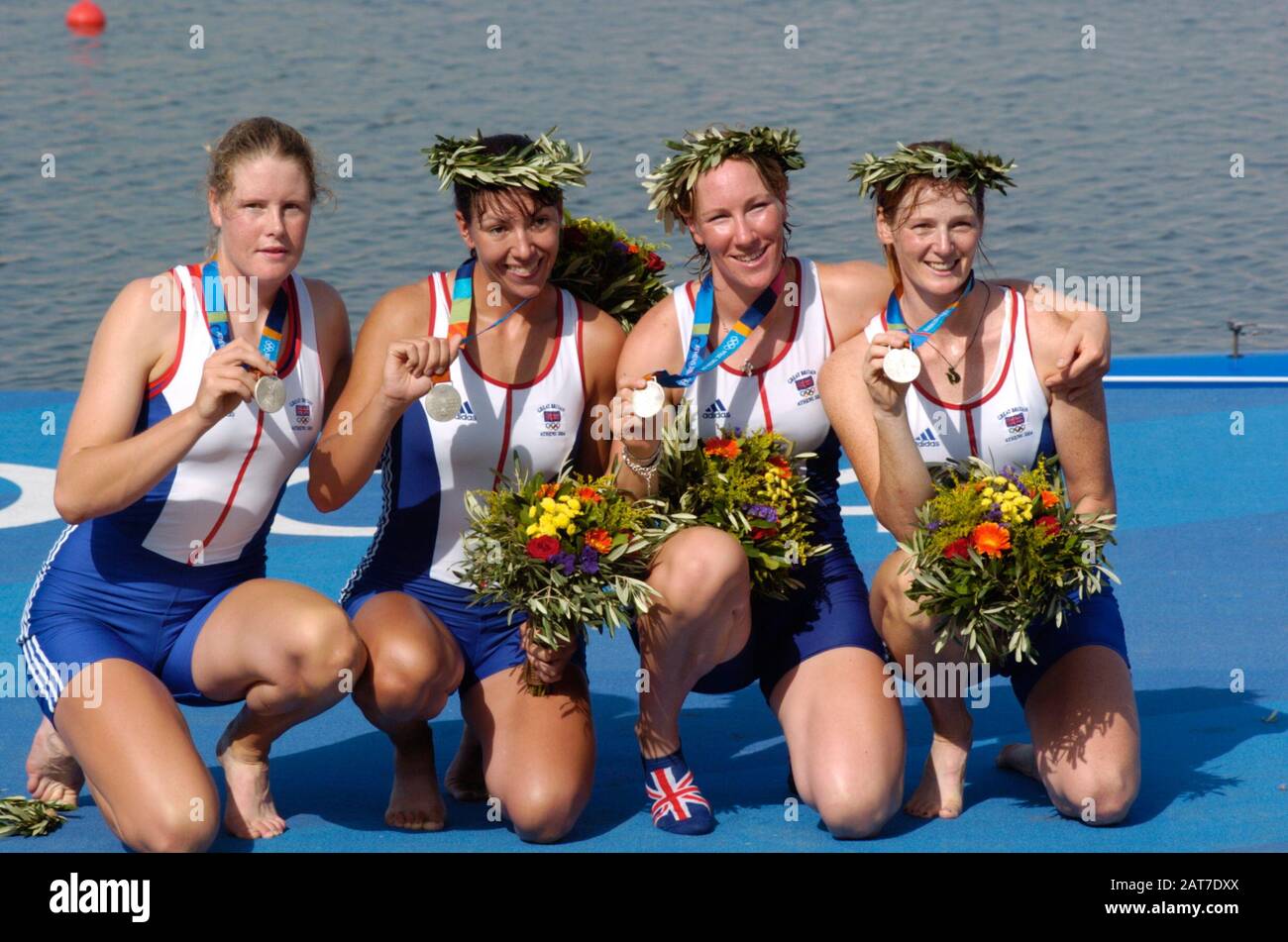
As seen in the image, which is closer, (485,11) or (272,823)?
(272,823)

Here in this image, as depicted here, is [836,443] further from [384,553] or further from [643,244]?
[384,553]

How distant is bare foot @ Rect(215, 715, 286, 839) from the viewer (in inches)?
188

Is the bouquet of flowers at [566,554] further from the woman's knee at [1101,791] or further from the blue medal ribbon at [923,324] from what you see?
the woman's knee at [1101,791]

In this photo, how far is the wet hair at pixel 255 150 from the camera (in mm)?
4805

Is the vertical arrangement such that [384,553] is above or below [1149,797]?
above

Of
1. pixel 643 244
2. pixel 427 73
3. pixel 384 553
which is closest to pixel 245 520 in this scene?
pixel 384 553

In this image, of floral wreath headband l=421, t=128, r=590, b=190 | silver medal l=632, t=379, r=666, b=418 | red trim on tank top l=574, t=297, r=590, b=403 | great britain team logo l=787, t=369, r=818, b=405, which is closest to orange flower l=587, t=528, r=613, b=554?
silver medal l=632, t=379, r=666, b=418

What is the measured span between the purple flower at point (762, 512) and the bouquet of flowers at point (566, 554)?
0.78ft

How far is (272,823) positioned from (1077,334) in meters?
2.62

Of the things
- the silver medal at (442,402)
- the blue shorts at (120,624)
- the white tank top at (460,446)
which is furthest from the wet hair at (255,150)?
the blue shorts at (120,624)

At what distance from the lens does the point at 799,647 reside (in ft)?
16.8

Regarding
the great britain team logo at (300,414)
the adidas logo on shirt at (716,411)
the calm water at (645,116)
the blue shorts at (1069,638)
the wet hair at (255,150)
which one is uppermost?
the calm water at (645,116)

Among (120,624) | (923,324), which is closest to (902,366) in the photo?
(923,324)

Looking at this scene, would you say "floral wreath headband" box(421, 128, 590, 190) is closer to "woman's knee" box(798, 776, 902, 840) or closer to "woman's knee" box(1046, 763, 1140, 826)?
"woman's knee" box(798, 776, 902, 840)
